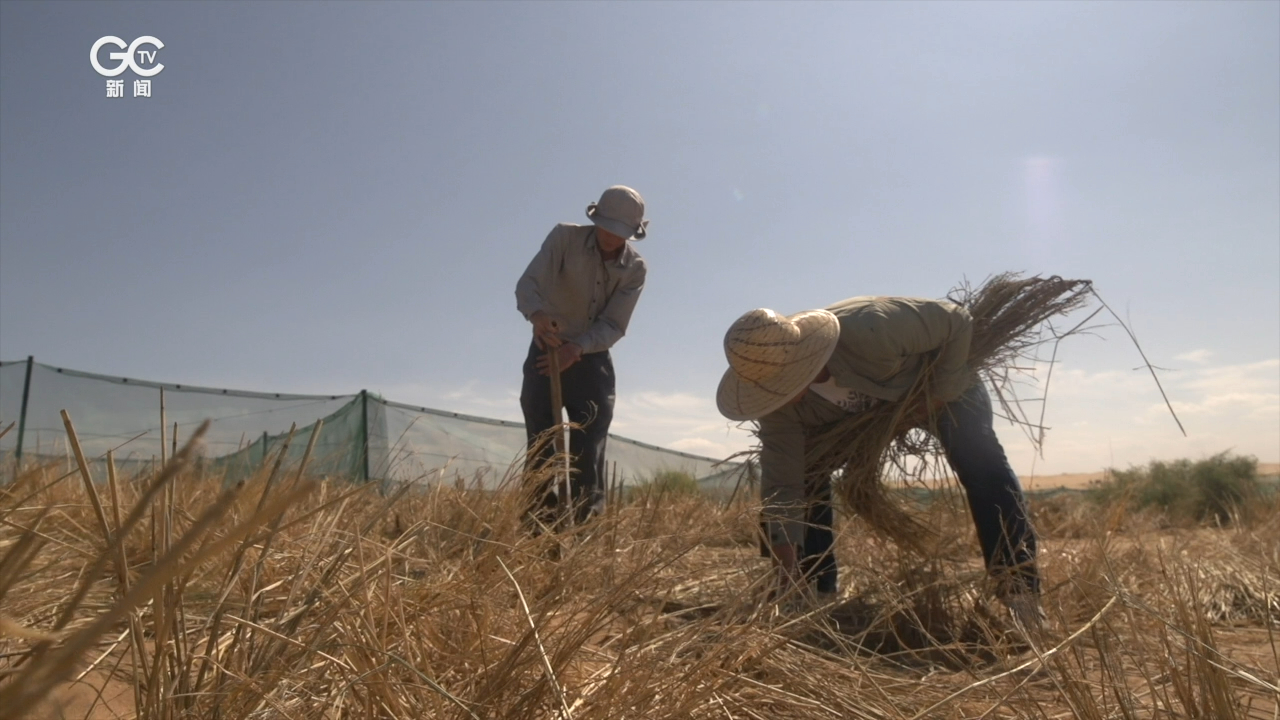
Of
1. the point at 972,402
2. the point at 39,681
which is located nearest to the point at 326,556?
the point at 39,681

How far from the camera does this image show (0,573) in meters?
0.45

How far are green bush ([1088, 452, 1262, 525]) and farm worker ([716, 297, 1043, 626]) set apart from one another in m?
5.86

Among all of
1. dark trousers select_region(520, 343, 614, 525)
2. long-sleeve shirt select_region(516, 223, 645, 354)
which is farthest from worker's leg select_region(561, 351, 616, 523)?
long-sleeve shirt select_region(516, 223, 645, 354)

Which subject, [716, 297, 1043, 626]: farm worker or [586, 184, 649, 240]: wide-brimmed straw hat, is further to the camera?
[586, 184, 649, 240]: wide-brimmed straw hat

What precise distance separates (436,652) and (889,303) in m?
1.95

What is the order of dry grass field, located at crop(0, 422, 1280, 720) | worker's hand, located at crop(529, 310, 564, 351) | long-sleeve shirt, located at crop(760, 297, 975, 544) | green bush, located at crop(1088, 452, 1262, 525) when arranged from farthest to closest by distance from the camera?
A: green bush, located at crop(1088, 452, 1262, 525) < worker's hand, located at crop(529, 310, 564, 351) < long-sleeve shirt, located at crop(760, 297, 975, 544) < dry grass field, located at crop(0, 422, 1280, 720)

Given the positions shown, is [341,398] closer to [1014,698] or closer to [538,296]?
[538,296]

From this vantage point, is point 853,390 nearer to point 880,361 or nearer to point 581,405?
point 880,361

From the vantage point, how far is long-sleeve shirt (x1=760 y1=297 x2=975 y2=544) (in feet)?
8.96

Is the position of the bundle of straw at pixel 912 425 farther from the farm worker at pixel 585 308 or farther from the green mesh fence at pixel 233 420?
the green mesh fence at pixel 233 420

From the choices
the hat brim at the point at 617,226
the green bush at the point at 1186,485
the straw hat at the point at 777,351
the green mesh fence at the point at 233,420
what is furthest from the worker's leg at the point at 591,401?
the green bush at the point at 1186,485

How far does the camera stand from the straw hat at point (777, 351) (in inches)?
102

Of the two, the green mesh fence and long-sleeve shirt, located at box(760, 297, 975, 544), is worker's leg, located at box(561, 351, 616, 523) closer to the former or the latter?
long-sleeve shirt, located at box(760, 297, 975, 544)

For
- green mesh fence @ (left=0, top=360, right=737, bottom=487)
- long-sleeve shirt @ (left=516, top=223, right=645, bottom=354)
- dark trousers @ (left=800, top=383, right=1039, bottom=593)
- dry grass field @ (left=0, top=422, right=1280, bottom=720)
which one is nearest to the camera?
dry grass field @ (left=0, top=422, right=1280, bottom=720)
